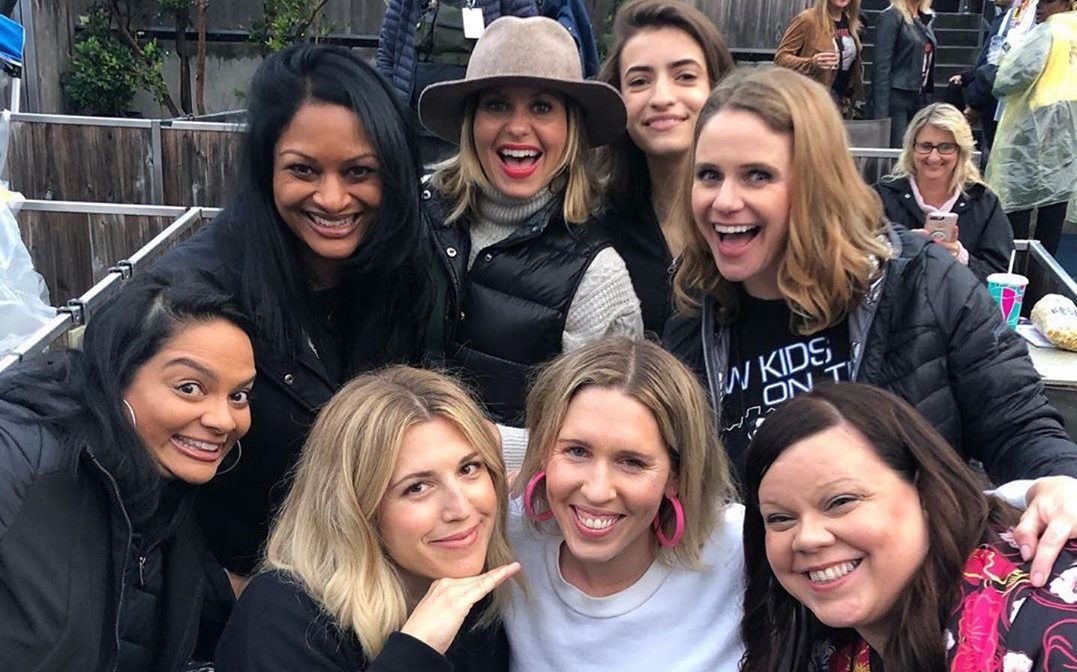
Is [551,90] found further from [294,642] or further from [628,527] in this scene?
[294,642]

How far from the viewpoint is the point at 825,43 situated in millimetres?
8211

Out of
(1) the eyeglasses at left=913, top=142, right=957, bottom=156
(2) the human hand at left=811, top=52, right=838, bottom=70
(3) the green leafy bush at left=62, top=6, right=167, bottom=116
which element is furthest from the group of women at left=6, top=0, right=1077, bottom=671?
(3) the green leafy bush at left=62, top=6, right=167, bottom=116

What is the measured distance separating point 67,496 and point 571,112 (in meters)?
1.66

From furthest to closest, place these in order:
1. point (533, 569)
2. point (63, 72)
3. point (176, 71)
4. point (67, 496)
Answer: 1. point (176, 71)
2. point (63, 72)
3. point (533, 569)
4. point (67, 496)

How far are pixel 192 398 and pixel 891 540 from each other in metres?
1.44

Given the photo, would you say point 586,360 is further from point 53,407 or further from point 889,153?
point 889,153

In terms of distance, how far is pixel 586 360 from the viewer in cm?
228

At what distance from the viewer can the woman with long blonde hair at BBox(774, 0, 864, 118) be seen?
8195mm

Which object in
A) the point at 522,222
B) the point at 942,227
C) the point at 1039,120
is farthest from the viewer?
the point at 1039,120

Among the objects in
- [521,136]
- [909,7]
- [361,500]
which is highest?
[909,7]

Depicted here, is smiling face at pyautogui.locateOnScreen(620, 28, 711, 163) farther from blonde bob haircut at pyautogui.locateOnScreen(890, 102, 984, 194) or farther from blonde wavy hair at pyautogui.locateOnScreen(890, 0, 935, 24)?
blonde wavy hair at pyautogui.locateOnScreen(890, 0, 935, 24)

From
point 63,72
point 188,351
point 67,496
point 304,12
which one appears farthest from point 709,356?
point 63,72

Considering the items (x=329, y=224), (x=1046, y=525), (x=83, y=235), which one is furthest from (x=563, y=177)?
(x=83, y=235)

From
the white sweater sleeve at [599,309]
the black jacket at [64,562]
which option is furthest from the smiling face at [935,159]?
the black jacket at [64,562]
